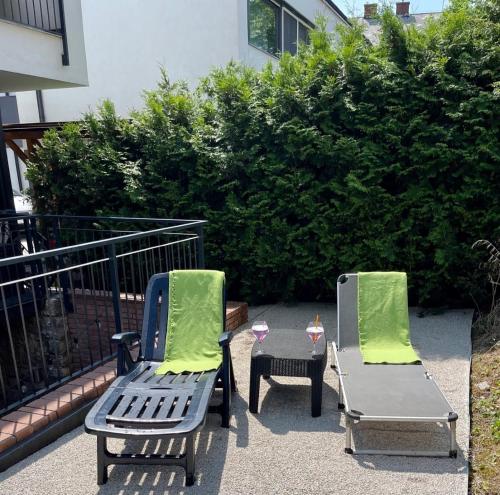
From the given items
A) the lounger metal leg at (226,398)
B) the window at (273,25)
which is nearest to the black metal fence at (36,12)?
the window at (273,25)

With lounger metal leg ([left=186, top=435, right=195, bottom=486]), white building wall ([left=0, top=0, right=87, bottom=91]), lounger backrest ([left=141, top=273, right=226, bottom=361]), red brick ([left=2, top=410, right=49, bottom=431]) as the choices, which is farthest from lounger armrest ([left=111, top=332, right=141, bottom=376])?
white building wall ([left=0, top=0, right=87, bottom=91])

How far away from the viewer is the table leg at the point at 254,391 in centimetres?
351

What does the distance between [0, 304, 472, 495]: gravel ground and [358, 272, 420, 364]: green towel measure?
495 mm

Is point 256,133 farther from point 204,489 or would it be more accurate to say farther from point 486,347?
point 204,489

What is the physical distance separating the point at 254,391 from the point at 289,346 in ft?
1.55

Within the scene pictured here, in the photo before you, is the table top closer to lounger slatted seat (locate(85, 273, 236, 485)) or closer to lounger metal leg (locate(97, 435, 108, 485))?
lounger slatted seat (locate(85, 273, 236, 485))

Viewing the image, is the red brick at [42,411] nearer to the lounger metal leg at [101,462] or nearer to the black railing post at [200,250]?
the lounger metal leg at [101,462]

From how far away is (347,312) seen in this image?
4.10 metres

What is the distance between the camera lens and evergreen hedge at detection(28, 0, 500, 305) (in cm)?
517

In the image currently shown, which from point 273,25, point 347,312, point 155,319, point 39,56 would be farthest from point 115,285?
point 273,25

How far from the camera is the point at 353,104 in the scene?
217 inches

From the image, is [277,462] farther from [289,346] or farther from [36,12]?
[36,12]

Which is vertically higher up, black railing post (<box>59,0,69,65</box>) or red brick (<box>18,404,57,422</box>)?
black railing post (<box>59,0,69,65</box>)

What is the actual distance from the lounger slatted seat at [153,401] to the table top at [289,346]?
0.39 meters
